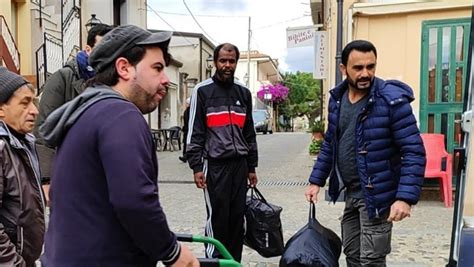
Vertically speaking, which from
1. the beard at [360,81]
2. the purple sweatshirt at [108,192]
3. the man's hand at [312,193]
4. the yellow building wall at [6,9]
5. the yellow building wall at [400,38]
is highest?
the yellow building wall at [6,9]

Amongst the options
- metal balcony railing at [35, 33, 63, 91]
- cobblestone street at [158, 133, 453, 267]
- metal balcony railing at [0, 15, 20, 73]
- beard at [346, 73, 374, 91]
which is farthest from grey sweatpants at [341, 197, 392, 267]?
metal balcony railing at [35, 33, 63, 91]

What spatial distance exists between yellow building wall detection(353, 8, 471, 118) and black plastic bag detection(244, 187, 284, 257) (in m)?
4.68

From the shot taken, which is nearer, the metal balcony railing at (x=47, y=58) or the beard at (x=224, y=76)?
the beard at (x=224, y=76)

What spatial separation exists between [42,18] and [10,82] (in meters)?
11.7

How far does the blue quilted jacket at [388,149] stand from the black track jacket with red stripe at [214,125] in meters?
1.28

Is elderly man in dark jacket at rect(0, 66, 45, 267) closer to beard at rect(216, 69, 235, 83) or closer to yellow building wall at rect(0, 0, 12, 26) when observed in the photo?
beard at rect(216, 69, 235, 83)

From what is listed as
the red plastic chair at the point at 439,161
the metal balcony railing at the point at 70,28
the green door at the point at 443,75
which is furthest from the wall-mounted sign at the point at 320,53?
the metal balcony railing at the point at 70,28

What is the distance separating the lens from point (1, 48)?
34.2 ft

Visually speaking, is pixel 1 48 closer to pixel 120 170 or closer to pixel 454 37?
pixel 454 37

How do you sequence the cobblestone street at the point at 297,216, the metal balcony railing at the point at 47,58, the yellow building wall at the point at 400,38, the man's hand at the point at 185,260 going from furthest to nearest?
the metal balcony railing at the point at 47,58 → the yellow building wall at the point at 400,38 → the cobblestone street at the point at 297,216 → the man's hand at the point at 185,260

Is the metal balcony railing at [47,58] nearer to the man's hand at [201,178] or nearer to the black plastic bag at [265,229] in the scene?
the man's hand at [201,178]

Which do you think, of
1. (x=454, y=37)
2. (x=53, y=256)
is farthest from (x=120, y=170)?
A: (x=454, y=37)

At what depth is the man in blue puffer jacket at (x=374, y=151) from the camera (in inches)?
115

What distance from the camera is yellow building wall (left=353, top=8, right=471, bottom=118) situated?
309 inches
